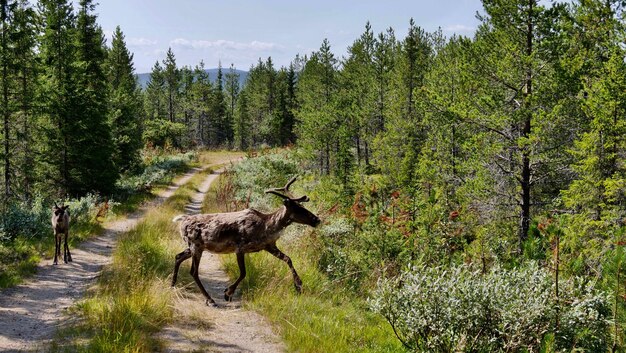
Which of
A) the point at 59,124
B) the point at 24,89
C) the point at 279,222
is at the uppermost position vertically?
the point at 24,89

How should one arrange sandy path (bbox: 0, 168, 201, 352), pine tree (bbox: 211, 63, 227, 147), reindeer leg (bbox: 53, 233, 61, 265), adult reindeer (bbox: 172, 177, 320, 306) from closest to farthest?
sandy path (bbox: 0, 168, 201, 352)
adult reindeer (bbox: 172, 177, 320, 306)
reindeer leg (bbox: 53, 233, 61, 265)
pine tree (bbox: 211, 63, 227, 147)

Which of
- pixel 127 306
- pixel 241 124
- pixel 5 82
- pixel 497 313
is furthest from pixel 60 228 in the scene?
pixel 241 124

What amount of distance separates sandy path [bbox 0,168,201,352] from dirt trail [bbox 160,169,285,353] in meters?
1.78

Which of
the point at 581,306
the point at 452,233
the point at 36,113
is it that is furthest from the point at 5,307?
the point at 36,113

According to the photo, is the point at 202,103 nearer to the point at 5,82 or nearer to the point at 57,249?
the point at 5,82

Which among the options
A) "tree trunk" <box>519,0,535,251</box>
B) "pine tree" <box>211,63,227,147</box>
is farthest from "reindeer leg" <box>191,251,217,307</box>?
"pine tree" <box>211,63,227,147</box>

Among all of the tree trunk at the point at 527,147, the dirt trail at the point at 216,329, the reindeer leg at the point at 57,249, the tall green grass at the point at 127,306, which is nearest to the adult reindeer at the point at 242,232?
the dirt trail at the point at 216,329

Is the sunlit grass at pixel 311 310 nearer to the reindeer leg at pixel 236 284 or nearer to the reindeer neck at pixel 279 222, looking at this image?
the reindeer leg at pixel 236 284

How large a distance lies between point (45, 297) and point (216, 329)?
430cm

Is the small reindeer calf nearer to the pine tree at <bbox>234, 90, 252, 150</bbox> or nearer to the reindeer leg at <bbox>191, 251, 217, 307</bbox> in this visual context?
the reindeer leg at <bbox>191, 251, 217, 307</bbox>

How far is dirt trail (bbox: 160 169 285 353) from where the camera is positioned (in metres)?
5.94

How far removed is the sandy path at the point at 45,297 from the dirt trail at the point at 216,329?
5.86ft

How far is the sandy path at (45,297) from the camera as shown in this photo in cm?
626

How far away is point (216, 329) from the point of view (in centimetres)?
652
